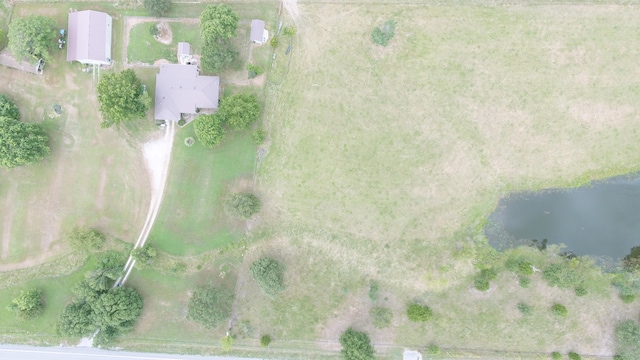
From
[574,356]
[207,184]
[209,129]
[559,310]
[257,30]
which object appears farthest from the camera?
[207,184]

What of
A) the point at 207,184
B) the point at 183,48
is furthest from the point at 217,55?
the point at 207,184

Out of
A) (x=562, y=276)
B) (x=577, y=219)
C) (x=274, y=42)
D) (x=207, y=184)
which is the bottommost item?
(x=562, y=276)

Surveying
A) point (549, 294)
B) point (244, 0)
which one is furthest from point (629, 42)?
point (244, 0)

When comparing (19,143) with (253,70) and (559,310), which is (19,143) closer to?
(253,70)

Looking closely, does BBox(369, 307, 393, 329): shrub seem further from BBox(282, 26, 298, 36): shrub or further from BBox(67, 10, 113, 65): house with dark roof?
BBox(67, 10, 113, 65): house with dark roof

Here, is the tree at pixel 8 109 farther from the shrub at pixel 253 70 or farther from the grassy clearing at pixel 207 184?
the shrub at pixel 253 70

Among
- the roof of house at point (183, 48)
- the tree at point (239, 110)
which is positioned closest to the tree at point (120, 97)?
the roof of house at point (183, 48)

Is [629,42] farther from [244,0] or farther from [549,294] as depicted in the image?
[244,0]
